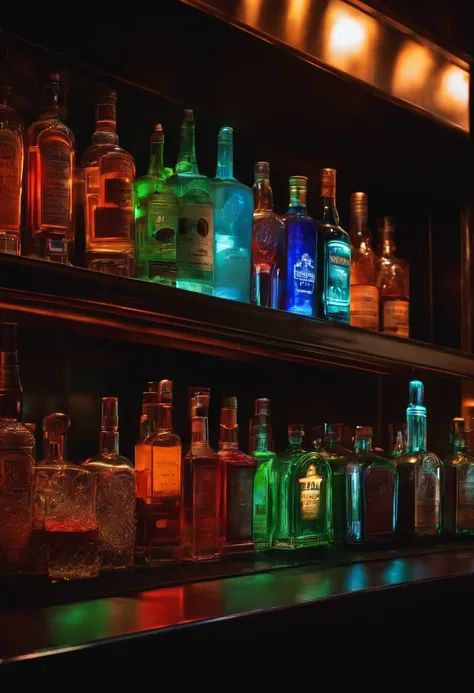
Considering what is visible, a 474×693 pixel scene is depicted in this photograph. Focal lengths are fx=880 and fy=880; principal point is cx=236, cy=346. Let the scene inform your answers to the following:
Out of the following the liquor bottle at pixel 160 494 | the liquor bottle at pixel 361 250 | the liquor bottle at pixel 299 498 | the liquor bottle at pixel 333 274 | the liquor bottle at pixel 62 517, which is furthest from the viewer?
the liquor bottle at pixel 361 250

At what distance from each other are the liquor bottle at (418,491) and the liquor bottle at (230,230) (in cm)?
61

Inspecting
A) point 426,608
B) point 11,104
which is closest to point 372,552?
point 426,608

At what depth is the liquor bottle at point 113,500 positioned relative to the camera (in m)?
1.41

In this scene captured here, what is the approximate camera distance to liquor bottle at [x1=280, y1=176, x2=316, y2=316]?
5.65ft

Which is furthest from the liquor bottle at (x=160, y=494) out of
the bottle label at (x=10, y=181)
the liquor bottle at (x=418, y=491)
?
the liquor bottle at (x=418, y=491)

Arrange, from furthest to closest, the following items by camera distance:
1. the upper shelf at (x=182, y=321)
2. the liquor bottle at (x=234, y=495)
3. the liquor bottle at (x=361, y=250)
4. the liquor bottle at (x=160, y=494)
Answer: the liquor bottle at (x=361, y=250) < the liquor bottle at (x=234, y=495) < the liquor bottle at (x=160, y=494) < the upper shelf at (x=182, y=321)

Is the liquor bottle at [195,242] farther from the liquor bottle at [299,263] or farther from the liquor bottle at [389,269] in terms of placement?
the liquor bottle at [389,269]

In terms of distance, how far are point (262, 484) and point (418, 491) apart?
43cm

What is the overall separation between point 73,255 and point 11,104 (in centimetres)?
31

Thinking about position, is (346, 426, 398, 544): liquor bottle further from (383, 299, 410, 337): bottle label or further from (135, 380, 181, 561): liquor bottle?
(135, 380, 181, 561): liquor bottle

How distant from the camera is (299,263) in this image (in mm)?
1734

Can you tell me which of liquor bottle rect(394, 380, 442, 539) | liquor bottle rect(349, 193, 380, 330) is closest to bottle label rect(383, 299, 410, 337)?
liquor bottle rect(349, 193, 380, 330)

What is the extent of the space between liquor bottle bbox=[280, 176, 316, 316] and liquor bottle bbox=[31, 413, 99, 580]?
55 centimetres

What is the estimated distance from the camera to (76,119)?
1678 mm
